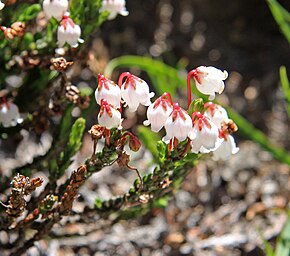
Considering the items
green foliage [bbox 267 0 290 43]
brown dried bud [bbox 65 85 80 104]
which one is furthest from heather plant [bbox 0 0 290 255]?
green foliage [bbox 267 0 290 43]

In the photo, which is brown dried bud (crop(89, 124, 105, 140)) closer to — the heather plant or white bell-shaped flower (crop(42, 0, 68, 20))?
the heather plant

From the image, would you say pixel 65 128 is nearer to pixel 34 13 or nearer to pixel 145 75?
pixel 34 13

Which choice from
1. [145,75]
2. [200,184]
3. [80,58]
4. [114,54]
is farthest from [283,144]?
[80,58]

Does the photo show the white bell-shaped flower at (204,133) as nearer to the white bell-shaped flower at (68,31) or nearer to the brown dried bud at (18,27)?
the white bell-shaped flower at (68,31)

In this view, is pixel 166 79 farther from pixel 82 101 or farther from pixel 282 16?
pixel 82 101

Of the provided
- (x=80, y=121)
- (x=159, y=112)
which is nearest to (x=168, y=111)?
(x=159, y=112)

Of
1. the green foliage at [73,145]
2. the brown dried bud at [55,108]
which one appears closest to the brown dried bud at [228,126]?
the green foliage at [73,145]
